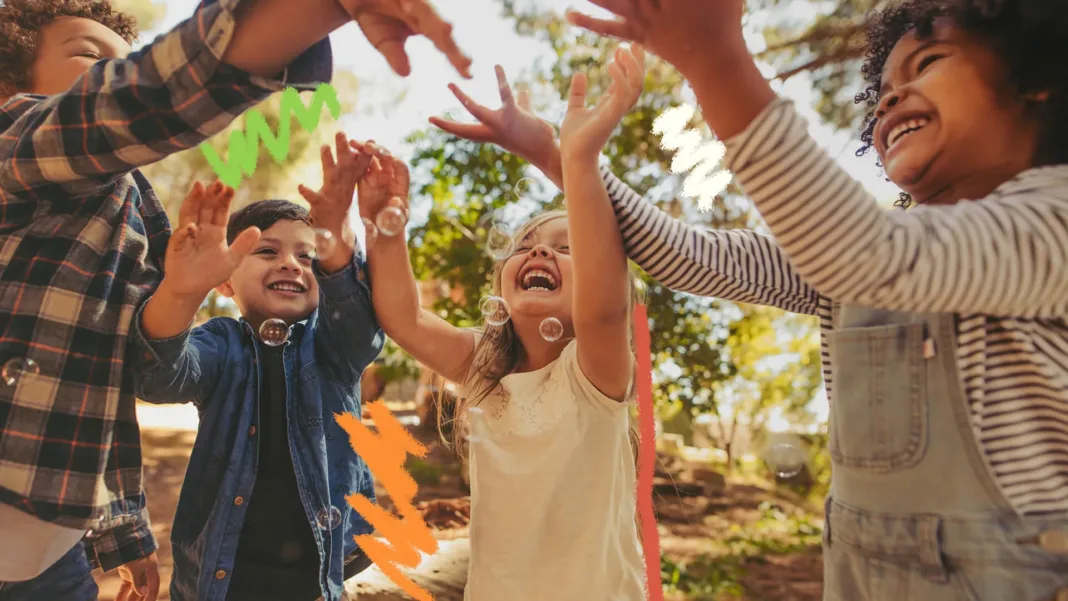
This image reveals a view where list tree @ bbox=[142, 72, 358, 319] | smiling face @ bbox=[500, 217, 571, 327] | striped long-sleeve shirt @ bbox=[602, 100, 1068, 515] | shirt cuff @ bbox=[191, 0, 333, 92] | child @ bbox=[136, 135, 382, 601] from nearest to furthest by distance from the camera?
striped long-sleeve shirt @ bbox=[602, 100, 1068, 515], shirt cuff @ bbox=[191, 0, 333, 92], child @ bbox=[136, 135, 382, 601], smiling face @ bbox=[500, 217, 571, 327], tree @ bbox=[142, 72, 358, 319]

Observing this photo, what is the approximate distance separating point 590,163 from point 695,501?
5.26 m

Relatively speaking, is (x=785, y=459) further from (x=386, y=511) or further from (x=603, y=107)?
(x=386, y=511)

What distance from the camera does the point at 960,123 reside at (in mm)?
823

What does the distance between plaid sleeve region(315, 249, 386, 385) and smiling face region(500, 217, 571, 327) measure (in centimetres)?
28

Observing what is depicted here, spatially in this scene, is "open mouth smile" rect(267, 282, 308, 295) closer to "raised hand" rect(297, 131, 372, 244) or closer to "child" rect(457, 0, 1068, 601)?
"raised hand" rect(297, 131, 372, 244)

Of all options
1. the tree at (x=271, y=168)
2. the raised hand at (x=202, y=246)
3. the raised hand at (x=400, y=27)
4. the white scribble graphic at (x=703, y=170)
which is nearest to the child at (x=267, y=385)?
the raised hand at (x=202, y=246)

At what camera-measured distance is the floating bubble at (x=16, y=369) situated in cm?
104

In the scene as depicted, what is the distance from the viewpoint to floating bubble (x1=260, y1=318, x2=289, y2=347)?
1.34 m

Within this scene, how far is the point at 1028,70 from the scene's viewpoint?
832 mm

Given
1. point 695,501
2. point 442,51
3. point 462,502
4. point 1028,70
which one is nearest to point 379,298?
point 442,51

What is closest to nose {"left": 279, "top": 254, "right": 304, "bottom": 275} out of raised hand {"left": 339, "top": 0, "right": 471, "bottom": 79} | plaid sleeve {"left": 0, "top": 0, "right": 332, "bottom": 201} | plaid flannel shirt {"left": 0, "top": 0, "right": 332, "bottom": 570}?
plaid flannel shirt {"left": 0, "top": 0, "right": 332, "bottom": 570}

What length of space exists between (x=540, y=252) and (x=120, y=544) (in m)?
0.94

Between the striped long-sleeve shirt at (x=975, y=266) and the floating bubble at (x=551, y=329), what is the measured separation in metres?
0.70

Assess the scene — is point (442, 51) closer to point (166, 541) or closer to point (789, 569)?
point (166, 541)
